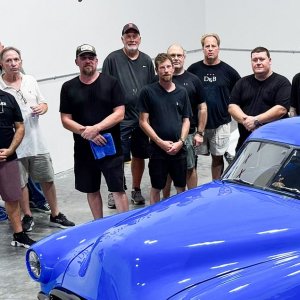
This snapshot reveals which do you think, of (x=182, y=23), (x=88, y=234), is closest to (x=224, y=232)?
(x=88, y=234)

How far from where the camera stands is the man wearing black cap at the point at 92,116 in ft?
19.7

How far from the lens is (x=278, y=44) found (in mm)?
12539

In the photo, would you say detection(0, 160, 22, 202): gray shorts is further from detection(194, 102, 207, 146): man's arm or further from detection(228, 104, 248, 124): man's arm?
detection(228, 104, 248, 124): man's arm

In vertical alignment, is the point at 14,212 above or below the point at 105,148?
below

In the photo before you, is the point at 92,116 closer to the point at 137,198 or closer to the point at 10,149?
the point at 10,149

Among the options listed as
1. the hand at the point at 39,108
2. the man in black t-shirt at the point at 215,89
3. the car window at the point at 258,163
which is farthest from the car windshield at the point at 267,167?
the man in black t-shirt at the point at 215,89

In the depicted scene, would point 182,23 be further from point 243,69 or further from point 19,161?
point 19,161

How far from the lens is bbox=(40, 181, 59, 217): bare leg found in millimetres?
6902

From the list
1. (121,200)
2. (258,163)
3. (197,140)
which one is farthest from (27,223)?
(258,163)

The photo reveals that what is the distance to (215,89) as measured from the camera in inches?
295

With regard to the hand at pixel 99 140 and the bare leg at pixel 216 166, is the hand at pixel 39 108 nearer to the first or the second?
the hand at pixel 99 140

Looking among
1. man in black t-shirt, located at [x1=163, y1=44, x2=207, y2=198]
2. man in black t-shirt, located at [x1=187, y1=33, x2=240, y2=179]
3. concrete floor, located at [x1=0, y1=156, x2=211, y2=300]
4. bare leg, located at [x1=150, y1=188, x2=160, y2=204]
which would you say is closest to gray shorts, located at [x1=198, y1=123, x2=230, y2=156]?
man in black t-shirt, located at [x1=187, y1=33, x2=240, y2=179]

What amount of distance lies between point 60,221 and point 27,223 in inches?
14.6

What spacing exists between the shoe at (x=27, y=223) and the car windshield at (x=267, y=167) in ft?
9.96
